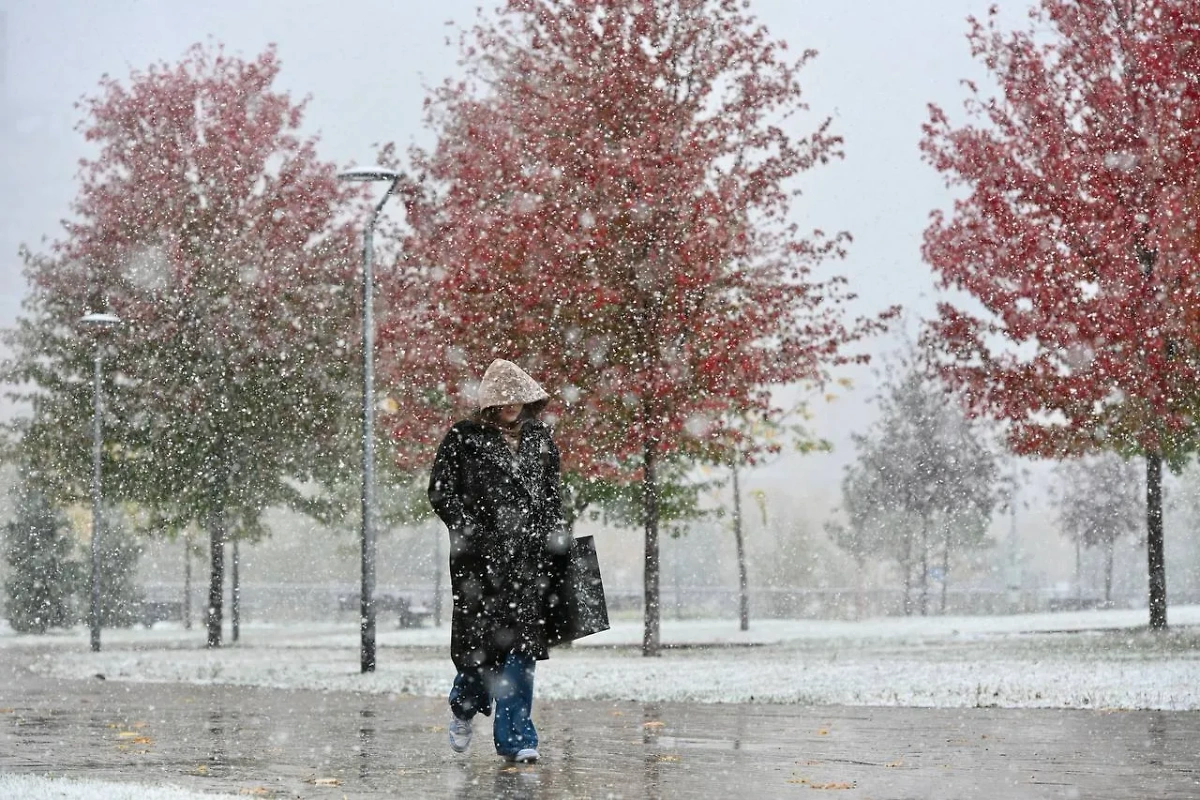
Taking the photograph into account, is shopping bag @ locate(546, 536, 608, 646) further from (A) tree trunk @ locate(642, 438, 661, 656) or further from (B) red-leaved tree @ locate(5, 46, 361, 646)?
(B) red-leaved tree @ locate(5, 46, 361, 646)

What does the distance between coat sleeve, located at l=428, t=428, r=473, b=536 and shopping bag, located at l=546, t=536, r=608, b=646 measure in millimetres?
541

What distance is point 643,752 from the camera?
8.42 meters

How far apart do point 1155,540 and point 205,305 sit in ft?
53.9

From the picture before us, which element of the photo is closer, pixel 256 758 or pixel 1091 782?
pixel 1091 782

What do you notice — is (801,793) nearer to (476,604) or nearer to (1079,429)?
(476,604)

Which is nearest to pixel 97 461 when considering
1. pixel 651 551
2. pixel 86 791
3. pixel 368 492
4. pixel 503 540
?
pixel 368 492

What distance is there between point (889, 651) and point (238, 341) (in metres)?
13.1

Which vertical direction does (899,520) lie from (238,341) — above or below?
below

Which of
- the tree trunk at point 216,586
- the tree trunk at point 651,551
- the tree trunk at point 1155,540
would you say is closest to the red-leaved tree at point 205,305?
the tree trunk at point 216,586

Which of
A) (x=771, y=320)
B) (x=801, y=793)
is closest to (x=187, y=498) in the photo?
(x=771, y=320)

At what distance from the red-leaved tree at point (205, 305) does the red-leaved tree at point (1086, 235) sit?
12.0 metres

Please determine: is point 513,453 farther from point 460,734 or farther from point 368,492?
point 368,492

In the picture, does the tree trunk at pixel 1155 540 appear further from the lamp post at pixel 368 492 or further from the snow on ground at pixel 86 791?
the snow on ground at pixel 86 791

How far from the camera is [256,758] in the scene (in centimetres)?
850
